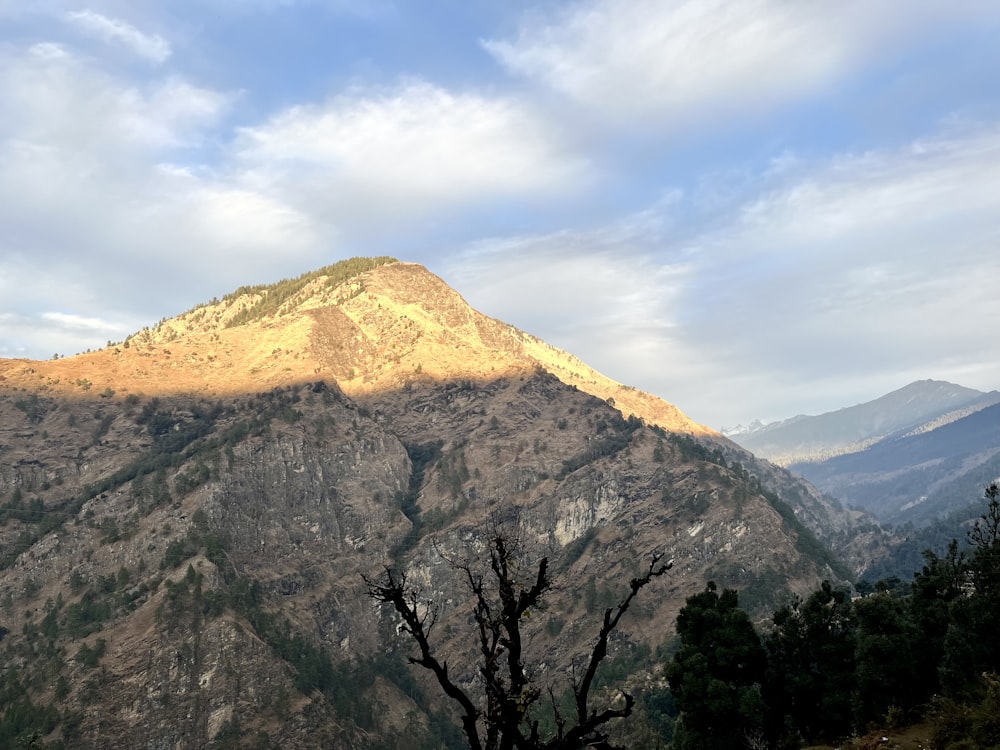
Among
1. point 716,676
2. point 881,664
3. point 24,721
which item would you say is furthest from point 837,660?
point 24,721

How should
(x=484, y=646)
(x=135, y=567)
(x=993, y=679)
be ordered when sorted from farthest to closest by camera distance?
(x=135, y=567) < (x=993, y=679) < (x=484, y=646)

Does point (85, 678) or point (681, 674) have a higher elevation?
point (681, 674)

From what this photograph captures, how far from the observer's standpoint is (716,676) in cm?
6731

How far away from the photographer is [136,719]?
13562cm

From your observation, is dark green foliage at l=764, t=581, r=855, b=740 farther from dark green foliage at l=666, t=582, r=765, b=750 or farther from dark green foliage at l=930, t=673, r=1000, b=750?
dark green foliage at l=930, t=673, r=1000, b=750

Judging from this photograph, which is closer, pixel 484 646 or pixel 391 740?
pixel 484 646

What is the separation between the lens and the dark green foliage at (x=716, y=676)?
64.1 m

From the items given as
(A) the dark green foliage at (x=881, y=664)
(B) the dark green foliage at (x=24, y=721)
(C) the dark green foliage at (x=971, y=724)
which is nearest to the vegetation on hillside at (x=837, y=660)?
(A) the dark green foliage at (x=881, y=664)

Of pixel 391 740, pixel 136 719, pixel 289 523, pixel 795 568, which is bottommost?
pixel 391 740

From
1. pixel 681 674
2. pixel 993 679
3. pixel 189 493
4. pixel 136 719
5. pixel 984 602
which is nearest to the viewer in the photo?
pixel 993 679

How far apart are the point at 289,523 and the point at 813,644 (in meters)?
150

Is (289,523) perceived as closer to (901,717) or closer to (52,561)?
(52,561)

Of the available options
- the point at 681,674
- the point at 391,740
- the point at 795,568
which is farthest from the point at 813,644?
the point at 795,568

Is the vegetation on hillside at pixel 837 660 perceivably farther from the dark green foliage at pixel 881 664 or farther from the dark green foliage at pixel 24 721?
the dark green foliage at pixel 24 721
